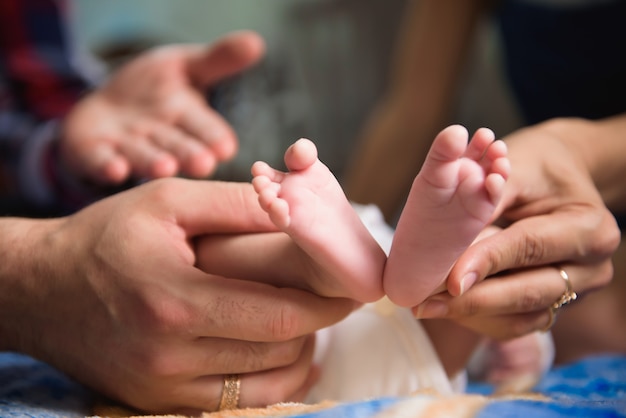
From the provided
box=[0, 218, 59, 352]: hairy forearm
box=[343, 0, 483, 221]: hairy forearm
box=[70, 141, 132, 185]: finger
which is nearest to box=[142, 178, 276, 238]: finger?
box=[0, 218, 59, 352]: hairy forearm

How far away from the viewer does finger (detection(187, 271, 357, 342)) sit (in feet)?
1.45

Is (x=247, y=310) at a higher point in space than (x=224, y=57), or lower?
lower

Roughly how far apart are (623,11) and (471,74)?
26.2 inches

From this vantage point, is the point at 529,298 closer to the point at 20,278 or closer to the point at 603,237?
the point at 603,237

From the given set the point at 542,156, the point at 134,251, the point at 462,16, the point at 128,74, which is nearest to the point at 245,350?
the point at 134,251

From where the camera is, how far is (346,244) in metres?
0.43

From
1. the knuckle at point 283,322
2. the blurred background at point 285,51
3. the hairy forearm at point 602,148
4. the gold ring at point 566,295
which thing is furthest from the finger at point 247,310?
the blurred background at point 285,51

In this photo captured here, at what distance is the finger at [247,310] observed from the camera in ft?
1.45

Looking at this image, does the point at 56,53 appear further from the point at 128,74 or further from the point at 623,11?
the point at 623,11

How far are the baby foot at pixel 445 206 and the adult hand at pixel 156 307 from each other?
0.09m

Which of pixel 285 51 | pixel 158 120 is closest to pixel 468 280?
pixel 158 120

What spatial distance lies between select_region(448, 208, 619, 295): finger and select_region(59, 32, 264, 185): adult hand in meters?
0.44

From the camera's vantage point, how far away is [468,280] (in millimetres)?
453

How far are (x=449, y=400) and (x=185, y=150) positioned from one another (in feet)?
1.74
